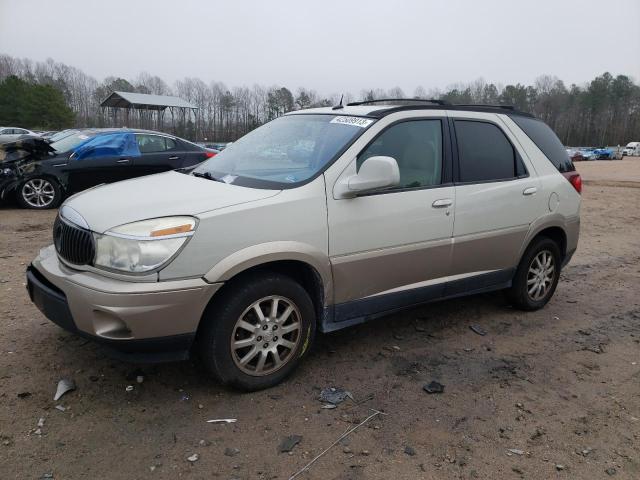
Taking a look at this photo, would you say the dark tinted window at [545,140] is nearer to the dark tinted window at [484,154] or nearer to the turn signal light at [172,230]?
the dark tinted window at [484,154]

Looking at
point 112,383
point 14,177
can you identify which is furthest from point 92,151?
point 112,383

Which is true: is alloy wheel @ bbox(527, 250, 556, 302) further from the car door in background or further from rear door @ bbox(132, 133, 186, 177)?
the car door in background

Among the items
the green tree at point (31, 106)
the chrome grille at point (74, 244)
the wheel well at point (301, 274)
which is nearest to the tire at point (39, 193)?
the chrome grille at point (74, 244)

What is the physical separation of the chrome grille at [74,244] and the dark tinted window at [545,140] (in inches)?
148

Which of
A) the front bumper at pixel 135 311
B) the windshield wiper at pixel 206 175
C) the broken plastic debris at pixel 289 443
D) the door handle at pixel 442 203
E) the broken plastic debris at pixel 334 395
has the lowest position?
the broken plastic debris at pixel 289 443

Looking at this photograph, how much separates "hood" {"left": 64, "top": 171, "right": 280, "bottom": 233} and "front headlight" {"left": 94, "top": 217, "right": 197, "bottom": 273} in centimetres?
6

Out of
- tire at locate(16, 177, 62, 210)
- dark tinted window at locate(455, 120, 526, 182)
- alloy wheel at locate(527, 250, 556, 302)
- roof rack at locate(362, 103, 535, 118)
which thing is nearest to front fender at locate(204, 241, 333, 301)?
roof rack at locate(362, 103, 535, 118)

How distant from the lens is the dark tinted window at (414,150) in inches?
146

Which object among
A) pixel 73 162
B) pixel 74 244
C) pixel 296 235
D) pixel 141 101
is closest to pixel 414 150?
pixel 296 235

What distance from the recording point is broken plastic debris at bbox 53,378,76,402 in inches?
123

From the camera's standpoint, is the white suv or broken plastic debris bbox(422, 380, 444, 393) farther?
broken plastic debris bbox(422, 380, 444, 393)

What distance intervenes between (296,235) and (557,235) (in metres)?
3.12

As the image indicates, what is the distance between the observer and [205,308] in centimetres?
299

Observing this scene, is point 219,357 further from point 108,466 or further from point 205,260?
point 108,466
